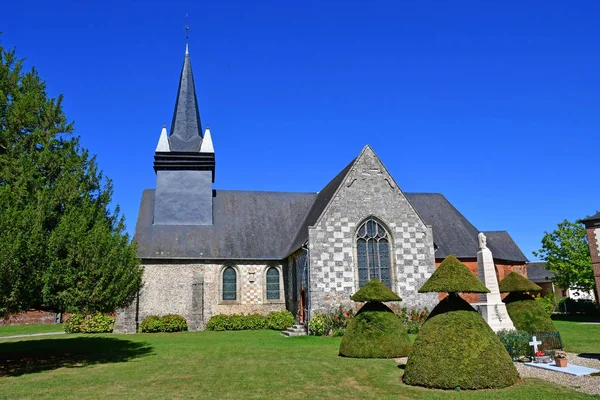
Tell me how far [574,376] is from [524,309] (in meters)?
4.61

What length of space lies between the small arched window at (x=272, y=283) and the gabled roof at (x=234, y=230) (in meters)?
1.04

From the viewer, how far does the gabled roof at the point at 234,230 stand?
26.0m

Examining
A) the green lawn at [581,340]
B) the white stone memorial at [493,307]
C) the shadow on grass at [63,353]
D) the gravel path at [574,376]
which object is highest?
the white stone memorial at [493,307]

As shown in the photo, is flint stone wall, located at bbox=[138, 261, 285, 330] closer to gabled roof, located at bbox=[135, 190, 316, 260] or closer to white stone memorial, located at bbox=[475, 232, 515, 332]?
gabled roof, located at bbox=[135, 190, 316, 260]

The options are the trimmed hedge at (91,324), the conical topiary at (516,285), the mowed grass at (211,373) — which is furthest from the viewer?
the trimmed hedge at (91,324)

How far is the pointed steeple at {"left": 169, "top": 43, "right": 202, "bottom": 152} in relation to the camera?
2905 cm

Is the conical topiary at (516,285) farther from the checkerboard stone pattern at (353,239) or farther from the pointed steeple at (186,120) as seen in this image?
the pointed steeple at (186,120)

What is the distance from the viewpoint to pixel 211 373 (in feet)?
37.9

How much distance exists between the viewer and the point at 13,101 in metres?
15.6

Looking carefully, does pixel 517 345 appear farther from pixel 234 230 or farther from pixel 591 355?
pixel 234 230

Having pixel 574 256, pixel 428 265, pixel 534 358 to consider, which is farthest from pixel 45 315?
→ pixel 574 256

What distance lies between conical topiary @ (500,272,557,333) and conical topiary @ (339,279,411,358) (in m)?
3.53

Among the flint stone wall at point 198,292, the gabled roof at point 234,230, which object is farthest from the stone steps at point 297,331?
the gabled roof at point 234,230

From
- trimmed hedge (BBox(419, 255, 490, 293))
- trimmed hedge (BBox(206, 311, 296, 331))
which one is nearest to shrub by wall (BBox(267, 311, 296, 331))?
trimmed hedge (BBox(206, 311, 296, 331))
